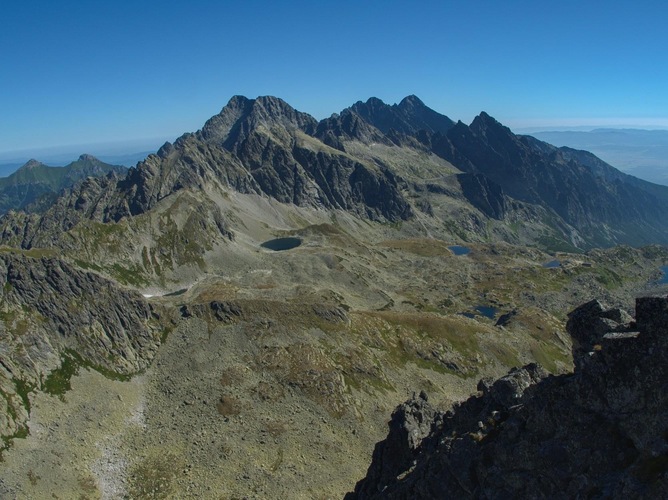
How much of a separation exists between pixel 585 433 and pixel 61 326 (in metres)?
104

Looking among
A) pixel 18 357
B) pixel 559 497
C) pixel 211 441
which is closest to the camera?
pixel 559 497

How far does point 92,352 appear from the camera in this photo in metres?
98.8

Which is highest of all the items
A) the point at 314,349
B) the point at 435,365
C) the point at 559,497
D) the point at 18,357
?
the point at 559,497

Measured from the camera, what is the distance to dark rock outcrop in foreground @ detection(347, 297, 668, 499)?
26719 mm

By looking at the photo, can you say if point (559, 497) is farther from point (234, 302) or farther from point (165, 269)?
point (165, 269)

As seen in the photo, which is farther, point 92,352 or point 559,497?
point 92,352

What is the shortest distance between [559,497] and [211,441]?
66.7 metres

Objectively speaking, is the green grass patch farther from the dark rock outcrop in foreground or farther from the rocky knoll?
the dark rock outcrop in foreground

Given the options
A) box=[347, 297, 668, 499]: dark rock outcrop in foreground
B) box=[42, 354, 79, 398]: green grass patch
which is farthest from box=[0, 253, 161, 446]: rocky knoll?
box=[347, 297, 668, 499]: dark rock outcrop in foreground

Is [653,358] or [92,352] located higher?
[653,358]

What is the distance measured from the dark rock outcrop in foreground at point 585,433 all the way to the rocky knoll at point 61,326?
251 feet

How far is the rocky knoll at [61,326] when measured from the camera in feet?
286

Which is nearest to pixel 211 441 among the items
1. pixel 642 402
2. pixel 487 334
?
pixel 642 402

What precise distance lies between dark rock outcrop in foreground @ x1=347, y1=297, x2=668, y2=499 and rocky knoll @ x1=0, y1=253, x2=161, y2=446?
76.5 m
